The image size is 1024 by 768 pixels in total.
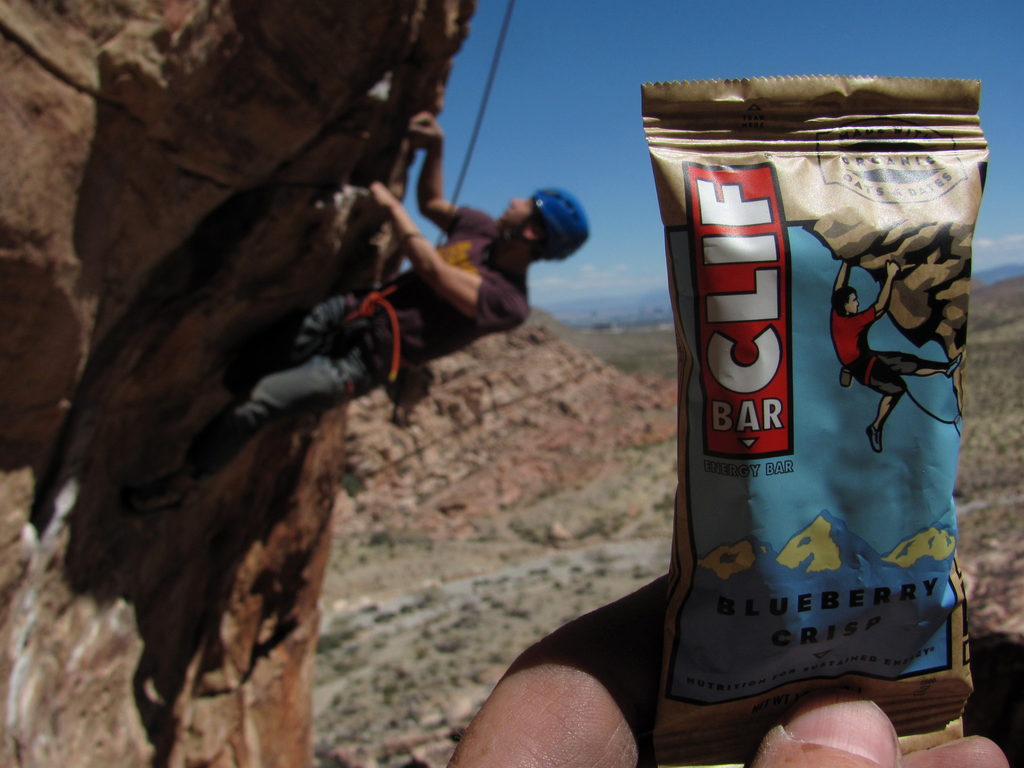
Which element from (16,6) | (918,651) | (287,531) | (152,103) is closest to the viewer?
(918,651)

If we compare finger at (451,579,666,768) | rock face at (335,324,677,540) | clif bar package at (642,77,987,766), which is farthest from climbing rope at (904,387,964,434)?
rock face at (335,324,677,540)

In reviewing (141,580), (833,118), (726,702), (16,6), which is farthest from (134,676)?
(833,118)

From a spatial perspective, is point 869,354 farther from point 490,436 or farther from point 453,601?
point 490,436

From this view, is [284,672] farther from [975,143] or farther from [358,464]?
[358,464]

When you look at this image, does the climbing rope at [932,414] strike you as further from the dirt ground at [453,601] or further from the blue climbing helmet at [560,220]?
the dirt ground at [453,601]

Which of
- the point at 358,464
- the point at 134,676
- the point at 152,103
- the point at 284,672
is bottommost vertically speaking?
the point at 358,464

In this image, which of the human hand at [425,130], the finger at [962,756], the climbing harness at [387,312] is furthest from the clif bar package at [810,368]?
the human hand at [425,130]
